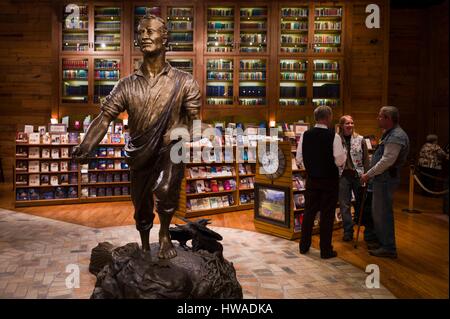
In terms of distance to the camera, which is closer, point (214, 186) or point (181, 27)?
point (214, 186)

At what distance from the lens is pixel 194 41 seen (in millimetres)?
8953

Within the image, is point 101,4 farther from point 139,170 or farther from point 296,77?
point 139,170

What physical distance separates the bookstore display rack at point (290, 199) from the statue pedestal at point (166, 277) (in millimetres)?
1891

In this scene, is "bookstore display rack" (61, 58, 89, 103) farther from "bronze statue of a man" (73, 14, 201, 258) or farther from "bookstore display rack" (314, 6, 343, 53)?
"bronze statue of a man" (73, 14, 201, 258)

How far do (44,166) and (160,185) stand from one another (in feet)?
17.2

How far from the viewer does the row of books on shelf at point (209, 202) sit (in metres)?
6.38

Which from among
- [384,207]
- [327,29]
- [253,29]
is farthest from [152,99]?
[327,29]

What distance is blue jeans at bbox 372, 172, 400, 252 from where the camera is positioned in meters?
4.20

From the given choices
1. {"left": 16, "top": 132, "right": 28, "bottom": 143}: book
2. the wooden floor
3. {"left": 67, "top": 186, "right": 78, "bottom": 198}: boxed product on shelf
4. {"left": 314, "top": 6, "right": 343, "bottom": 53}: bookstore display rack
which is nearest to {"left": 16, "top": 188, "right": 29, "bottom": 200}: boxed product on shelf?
the wooden floor

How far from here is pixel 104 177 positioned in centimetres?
768

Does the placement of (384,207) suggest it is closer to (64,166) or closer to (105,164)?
(105,164)

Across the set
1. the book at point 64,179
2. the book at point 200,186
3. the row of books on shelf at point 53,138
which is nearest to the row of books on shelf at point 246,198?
the book at point 200,186

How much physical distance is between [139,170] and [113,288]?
81 cm
